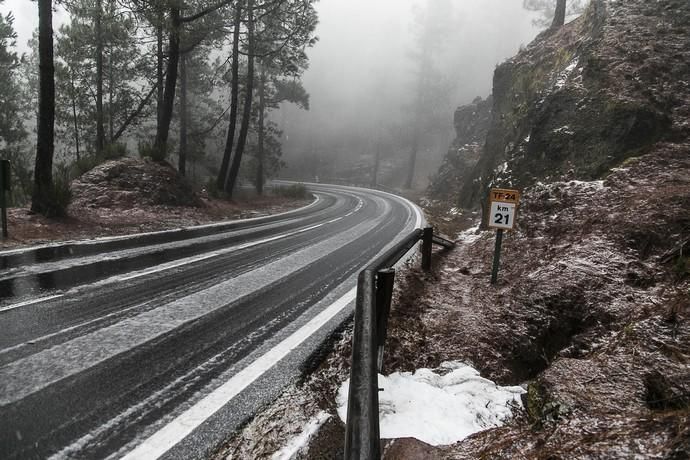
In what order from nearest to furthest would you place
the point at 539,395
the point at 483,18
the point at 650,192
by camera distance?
1. the point at 539,395
2. the point at 650,192
3. the point at 483,18

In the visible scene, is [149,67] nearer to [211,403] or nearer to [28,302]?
[28,302]

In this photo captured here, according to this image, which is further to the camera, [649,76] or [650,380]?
[649,76]

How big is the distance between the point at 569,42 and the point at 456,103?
163ft

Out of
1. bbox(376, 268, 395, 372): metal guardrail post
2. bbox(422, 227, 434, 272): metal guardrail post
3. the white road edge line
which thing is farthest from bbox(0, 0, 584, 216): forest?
bbox(376, 268, 395, 372): metal guardrail post

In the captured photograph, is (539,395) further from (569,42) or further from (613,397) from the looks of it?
(569,42)

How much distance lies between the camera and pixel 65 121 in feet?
87.4

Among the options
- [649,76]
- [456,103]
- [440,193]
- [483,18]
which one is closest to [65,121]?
[440,193]

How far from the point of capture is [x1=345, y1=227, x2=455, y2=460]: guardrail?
1556 millimetres

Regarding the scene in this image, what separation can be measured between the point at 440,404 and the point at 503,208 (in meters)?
4.27

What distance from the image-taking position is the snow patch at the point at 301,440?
2.59 metres

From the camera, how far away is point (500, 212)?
21.7 feet

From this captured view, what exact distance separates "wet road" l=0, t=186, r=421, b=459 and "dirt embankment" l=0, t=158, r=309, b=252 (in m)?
1.88

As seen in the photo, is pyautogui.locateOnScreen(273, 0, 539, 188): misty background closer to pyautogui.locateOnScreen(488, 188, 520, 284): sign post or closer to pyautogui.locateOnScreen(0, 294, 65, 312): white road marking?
pyautogui.locateOnScreen(488, 188, 520, 284): sign post

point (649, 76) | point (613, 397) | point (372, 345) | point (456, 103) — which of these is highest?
point (456, 103)
